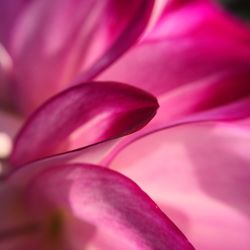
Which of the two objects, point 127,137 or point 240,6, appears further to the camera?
point 240,6

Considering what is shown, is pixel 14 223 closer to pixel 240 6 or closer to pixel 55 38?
pixel 55 38

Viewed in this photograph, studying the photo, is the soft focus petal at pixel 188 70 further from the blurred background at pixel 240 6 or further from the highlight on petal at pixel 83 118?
the blurred background at pixel 240 6

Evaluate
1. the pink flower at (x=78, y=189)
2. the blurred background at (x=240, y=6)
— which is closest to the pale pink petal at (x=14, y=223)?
the pink flower at (x=78, y=189)

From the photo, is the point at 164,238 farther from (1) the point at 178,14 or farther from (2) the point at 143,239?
(1) the point at 178,14

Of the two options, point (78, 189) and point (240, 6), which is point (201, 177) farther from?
point (240, 6)

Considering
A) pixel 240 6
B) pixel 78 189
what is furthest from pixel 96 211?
pixel 240 6

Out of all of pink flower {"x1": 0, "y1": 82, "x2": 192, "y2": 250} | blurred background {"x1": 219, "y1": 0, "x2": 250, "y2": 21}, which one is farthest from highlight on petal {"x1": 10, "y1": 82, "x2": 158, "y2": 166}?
blurred background {"x1": 219, "y1": 0, "x2": 250, "y2": 21}

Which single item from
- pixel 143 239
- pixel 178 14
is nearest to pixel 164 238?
pixel 143 239
